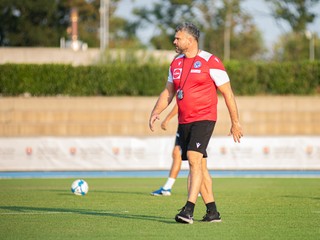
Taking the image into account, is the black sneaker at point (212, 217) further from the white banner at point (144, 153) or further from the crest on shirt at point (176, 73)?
the white banner at point (144, 153)

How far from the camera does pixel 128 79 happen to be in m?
38.2

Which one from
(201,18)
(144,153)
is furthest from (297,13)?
(144,153)

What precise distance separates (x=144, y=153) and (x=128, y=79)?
14431mm

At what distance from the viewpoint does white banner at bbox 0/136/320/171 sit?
78.5 ft

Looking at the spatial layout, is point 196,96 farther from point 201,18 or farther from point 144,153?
point 201,18

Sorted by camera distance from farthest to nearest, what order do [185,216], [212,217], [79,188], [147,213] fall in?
1. [79,188]
2. [147,213]
3. [212,217]
4. [185,216]

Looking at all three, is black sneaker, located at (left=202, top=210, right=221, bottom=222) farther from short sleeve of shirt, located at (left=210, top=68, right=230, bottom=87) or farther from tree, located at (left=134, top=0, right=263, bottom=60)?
tree, located at (left=134, top=0, right=263, bottom=60)

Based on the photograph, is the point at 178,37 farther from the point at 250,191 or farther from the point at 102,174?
the point at 102,174

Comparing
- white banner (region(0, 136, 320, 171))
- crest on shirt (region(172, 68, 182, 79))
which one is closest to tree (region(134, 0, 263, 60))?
white banner (region(0, 136, 320, 171))

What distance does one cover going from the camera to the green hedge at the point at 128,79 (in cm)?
3750

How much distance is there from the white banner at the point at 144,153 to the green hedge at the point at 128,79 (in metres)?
13.6

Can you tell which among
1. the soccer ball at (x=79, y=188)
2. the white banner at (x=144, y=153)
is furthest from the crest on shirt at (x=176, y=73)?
the white banner at (x=144, y=153)

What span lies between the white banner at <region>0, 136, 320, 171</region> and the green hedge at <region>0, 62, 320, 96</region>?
13560 mm

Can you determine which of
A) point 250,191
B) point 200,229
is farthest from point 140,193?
point 200,229
